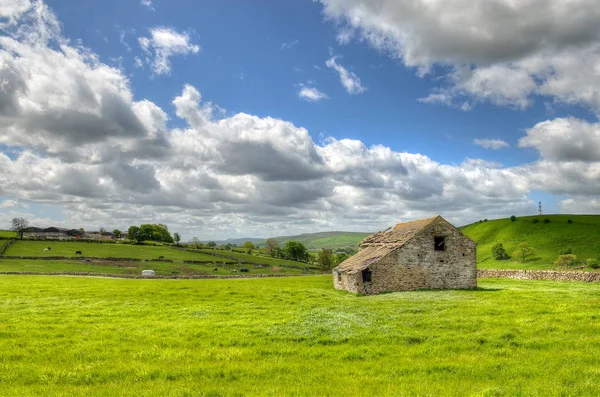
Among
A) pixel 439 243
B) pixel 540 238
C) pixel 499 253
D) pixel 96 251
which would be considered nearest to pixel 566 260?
pixel 499 253

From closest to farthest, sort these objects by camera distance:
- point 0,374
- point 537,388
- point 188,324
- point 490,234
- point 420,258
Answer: point 537,388 < point 0,374 < point 188,324 < point 420,258 < point 490,234

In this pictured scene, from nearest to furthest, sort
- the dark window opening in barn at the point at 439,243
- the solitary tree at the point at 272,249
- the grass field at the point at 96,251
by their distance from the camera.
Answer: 1. the dark window opening in barn at the point at 439,243
2. the grass field at the point at 96,251
3. the solitary tree at the point at 272,249

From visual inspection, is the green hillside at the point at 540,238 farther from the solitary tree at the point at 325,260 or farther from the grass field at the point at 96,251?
the grass field at the point at 96,251

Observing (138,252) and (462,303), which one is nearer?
(462,303)

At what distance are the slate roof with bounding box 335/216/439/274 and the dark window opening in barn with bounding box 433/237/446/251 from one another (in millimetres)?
2038

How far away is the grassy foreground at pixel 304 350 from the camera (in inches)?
425

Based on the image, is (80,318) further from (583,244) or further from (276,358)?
(583,244)

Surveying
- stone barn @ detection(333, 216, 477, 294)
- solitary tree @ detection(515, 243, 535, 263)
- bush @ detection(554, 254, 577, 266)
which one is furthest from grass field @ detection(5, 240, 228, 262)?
bush @ detection(554, 254, 577, 266)

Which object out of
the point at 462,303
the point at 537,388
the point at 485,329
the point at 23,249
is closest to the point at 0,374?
the point at 537,388

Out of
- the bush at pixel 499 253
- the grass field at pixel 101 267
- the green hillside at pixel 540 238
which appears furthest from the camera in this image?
the bush at pixel 499 253

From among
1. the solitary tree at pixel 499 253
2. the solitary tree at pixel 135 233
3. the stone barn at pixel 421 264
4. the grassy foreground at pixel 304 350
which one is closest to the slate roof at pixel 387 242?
the stone barn at pixel 421 264

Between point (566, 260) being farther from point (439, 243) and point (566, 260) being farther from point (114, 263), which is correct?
point (114, 263)

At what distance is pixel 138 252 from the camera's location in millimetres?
114625

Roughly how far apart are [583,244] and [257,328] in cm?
11086
